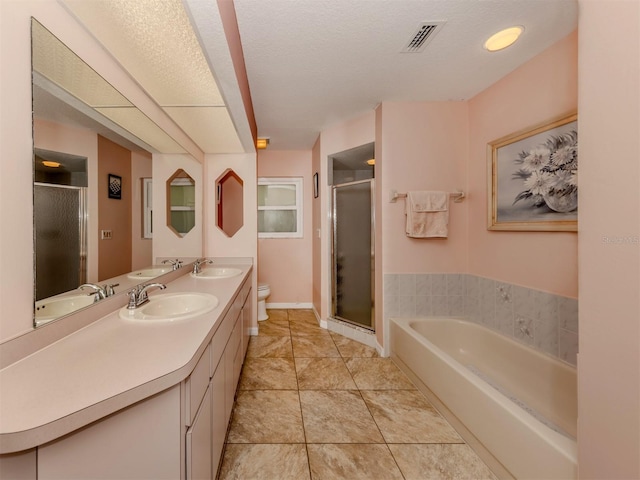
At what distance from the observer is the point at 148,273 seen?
5.41 feet

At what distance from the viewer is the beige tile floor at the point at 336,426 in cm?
131

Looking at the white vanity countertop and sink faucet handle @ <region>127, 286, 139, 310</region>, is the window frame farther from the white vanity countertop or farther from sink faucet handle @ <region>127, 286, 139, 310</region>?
the white vanity countertop

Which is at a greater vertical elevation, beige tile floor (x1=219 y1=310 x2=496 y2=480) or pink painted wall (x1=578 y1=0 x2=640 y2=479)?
pink painted wall (x1=578 y1=0 x2=640 y2=479)

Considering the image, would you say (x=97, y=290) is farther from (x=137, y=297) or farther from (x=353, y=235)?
(x=353, y=235)

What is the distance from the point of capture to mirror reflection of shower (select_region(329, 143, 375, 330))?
2818 millimetres

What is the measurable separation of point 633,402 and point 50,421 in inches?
57.5

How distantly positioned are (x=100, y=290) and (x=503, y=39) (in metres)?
2.62

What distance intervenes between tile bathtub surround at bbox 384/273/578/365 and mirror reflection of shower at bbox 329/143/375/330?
0.38 meters

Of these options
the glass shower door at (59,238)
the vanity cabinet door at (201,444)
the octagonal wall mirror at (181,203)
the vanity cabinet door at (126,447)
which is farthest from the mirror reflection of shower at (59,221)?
the octagonal wall mirror at (181,203)

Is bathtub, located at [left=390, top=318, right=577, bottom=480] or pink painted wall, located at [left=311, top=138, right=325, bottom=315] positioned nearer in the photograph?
bathtub, located at [left=390, top=318, right=577, bottom=480]

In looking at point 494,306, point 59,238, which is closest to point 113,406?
point 59,238

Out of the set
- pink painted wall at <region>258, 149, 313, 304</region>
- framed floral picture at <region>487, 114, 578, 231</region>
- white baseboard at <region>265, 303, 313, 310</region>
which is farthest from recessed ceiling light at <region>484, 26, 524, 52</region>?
white baseboard at <region>265, 303, 313, 310</region>

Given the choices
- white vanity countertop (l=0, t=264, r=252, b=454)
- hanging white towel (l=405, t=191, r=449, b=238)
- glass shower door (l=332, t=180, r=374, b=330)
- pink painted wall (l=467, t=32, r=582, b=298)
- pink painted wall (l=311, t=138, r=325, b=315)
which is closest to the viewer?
A: white vanity countertop (l=0, t=264, r=252, b=454)

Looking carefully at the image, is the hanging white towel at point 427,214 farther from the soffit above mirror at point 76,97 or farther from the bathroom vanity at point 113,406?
the soffit above mirror at point 76,97
